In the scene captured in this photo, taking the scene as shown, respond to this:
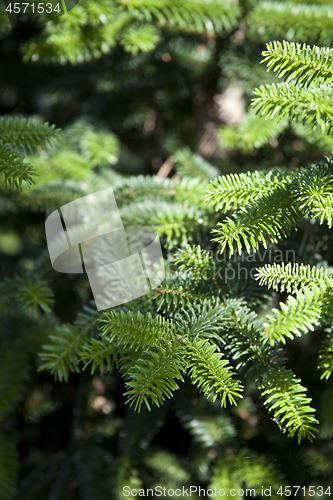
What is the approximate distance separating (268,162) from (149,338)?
19.1 inches

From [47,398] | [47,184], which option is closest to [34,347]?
[47,398]

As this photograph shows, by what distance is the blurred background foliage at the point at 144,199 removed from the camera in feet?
1.83

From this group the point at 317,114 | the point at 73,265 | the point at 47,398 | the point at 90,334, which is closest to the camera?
the point at 317,114

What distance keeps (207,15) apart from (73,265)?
1.86 ft

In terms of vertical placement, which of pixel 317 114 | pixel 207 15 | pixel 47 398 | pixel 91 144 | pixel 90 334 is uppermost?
pixel 207 15

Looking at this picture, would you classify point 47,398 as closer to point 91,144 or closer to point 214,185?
point 91,144

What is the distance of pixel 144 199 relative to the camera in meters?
0.66

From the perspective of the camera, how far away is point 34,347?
0.75m

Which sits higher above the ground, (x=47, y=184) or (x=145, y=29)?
(x=145, y=29)

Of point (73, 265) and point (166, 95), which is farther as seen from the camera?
point (166, 95)

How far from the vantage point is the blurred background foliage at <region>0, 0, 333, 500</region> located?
558 mm

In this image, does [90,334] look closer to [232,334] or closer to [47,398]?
[232,334]

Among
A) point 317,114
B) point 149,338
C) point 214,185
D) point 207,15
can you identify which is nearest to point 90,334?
point 149,338

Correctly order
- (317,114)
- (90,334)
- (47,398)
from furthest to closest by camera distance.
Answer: (47,398) → (90,334) → (317,114)
